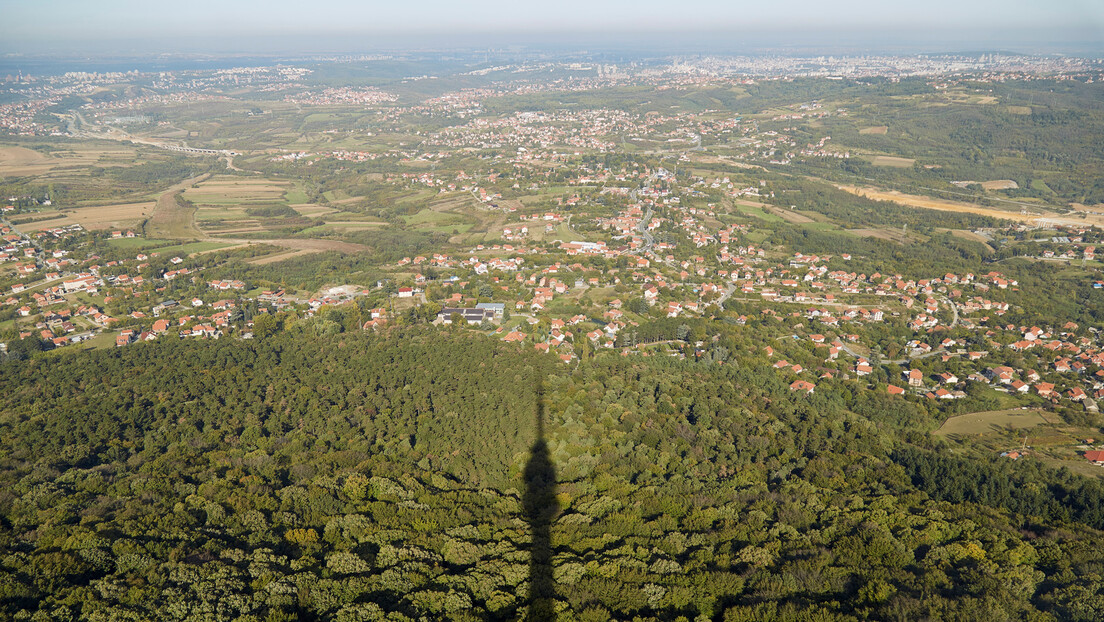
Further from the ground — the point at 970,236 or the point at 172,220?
the point at 172,220

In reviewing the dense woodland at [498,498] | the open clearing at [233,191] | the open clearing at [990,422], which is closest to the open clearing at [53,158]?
the open clearing at [233,191]

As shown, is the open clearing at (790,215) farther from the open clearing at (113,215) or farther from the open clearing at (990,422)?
the open clearing at (113,215)

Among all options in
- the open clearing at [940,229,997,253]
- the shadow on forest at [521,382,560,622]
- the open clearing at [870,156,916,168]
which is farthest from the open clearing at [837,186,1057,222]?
the shadow on forest at [521,382,560,622]

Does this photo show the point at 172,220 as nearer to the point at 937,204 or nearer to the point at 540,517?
the point at 540,517

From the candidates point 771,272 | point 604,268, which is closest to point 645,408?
point 604,268

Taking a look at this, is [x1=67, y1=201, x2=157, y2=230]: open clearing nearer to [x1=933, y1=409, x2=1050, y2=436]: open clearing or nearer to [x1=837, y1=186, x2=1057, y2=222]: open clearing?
[x1=933, y1=409, x2=1050, y2=436]: open clearing

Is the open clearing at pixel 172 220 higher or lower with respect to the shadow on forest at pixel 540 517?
higher

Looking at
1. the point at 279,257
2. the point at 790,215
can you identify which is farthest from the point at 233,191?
the point at 790,215
